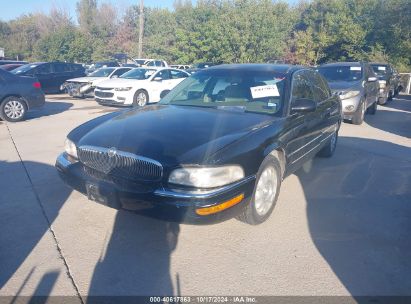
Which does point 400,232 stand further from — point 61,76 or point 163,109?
point 61,76

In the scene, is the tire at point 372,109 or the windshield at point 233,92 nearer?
the windshield at point 233,92

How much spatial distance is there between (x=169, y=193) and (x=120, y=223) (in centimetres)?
103

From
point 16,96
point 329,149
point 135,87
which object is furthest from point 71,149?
point 135,87

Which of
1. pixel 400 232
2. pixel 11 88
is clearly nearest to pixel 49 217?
pixel 400 232

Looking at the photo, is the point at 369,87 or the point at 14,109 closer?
the point at 14,109

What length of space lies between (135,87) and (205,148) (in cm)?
994

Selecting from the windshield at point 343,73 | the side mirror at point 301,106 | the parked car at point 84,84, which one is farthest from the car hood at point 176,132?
the parked car at point 84,84

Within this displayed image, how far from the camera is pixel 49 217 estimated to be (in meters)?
3.90

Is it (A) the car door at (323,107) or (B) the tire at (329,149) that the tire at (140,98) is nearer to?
(B) the tire at (329,149)

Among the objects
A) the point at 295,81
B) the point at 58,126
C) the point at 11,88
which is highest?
the point at 295,81

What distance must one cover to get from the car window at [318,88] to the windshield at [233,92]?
1.02m

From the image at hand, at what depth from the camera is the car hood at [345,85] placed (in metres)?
9.52

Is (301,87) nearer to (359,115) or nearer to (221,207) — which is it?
(221,207)

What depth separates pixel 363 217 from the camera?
409 cm
